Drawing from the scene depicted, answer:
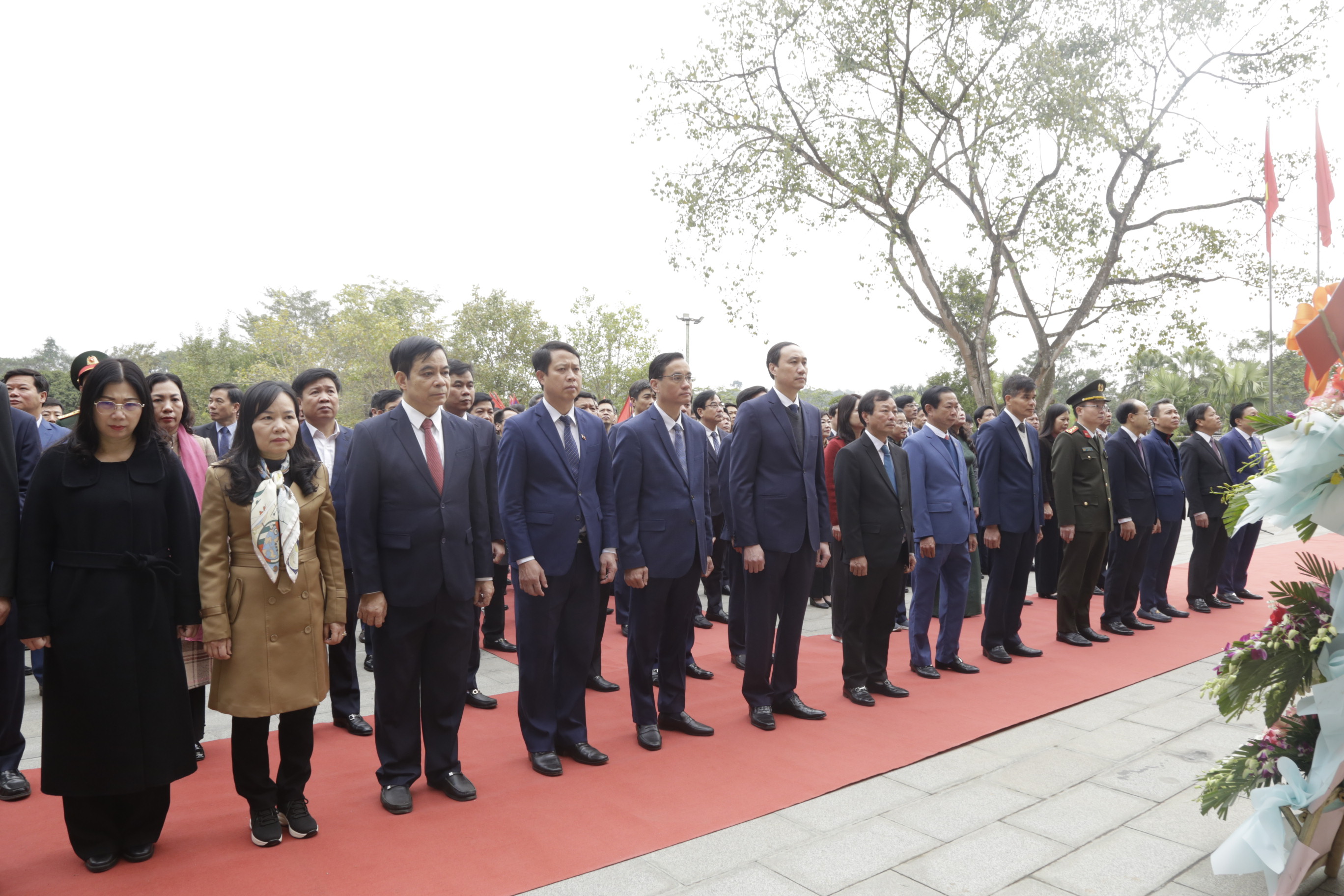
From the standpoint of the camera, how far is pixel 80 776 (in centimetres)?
263

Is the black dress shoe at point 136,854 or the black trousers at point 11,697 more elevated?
the black trousers at point 11,697

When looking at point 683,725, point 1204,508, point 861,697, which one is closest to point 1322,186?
point 1204,508

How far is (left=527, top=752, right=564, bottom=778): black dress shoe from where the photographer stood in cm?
358

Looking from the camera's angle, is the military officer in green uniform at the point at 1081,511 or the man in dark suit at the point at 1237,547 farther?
the man in dark suit at the point at 1237,547

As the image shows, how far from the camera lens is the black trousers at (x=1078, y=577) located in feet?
19.4

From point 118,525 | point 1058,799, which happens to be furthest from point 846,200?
point 118,525

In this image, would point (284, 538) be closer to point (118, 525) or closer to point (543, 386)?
point (118, 525)

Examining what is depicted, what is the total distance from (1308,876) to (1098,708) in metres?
1.95

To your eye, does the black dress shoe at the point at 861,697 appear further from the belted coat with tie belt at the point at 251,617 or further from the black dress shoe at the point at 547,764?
the belted coat with tie belt at the point at 251,617

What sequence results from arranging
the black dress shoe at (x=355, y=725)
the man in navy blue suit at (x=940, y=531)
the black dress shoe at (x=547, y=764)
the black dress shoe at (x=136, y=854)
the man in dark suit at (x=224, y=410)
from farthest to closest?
the man in dark suit at (x=224, y=410) < the man in navy blue suit at (x=940, y=531) < the black dress shoe at (x=355, y=725) < the black dress shoe at (x=547, y=764) < the black dress shoe at (x=136, y=854)

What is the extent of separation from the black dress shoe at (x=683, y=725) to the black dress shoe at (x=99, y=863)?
224 cm

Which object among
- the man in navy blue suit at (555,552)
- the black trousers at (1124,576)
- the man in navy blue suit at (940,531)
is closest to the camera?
the man in navy blue suit at (555,552)

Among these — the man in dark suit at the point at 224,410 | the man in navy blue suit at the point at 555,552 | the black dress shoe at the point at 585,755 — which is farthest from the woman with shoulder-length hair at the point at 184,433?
the black dress shoe at the point at 585,755

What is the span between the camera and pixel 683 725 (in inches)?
164
